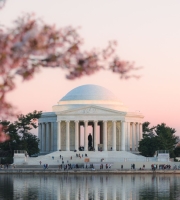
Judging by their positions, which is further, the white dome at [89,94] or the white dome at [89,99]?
the white dome at [89,94]

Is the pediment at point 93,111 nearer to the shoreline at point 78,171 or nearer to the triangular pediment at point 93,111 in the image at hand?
the triangular pediment at point 93,111

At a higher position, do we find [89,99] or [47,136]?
[89,99]

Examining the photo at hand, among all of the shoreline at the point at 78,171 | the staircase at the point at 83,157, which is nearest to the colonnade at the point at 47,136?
the staircase at the point at 83,157

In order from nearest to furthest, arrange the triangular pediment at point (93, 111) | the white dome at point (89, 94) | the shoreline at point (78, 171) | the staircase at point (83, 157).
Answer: the shoreline at point (78, 171)
the staircase at point (83, 157)
the triangular pediment at point (93, 111)
the white dome at point (89, 94)

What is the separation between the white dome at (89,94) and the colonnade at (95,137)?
769 centimetres

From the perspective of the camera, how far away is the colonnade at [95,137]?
156 m

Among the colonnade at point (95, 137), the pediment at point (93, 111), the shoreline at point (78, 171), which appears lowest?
the shoreline at point (78, 171)

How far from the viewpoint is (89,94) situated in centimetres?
16600

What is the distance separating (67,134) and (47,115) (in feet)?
42.5

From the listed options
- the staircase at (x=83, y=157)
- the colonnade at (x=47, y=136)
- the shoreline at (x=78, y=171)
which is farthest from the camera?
the colonnade at (x=47, y=136)

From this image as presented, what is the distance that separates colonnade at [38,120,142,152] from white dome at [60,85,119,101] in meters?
7.69

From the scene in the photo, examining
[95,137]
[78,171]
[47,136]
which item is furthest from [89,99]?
[78,171]

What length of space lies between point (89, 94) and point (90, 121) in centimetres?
1049

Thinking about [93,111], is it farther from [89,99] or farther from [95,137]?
[89,99]
